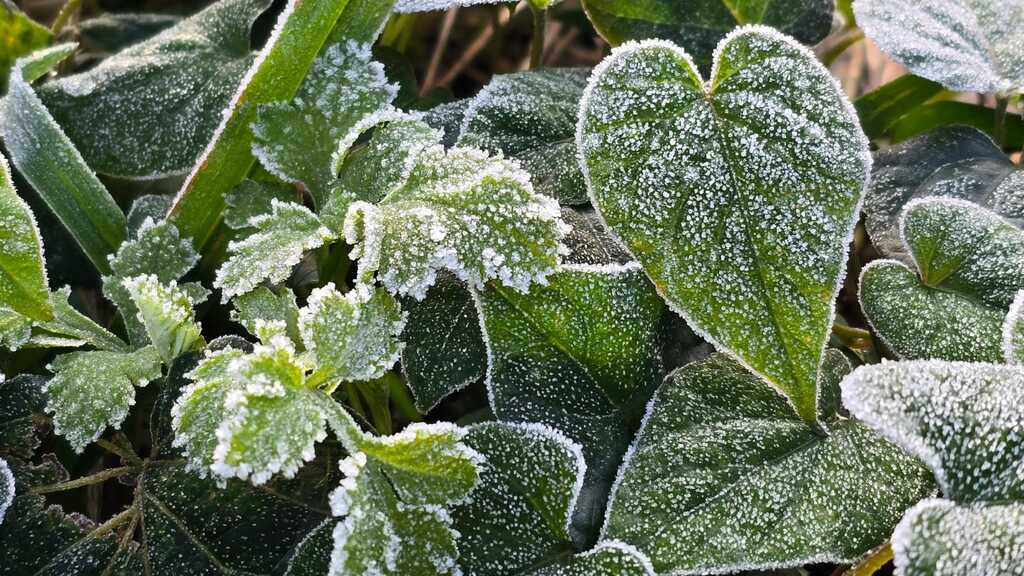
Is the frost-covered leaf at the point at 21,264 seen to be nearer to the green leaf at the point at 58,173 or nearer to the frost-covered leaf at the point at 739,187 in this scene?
the green leaf at the point at 58,173

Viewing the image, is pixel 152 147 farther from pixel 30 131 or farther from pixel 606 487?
pixel 606 487

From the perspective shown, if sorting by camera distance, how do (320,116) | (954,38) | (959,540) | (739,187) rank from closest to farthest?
(959,540), (739,187), (320,116), (954,38)

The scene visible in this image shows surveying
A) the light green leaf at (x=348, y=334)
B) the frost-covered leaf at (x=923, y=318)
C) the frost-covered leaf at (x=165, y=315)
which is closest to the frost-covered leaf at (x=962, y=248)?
the frost-covered leaf at (x=923, y=318)


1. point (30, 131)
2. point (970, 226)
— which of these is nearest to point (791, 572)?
point (970, 226)

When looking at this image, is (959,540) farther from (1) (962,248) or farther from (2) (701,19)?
(2) (701,19)

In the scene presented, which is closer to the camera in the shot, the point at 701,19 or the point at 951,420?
the point at 951,420

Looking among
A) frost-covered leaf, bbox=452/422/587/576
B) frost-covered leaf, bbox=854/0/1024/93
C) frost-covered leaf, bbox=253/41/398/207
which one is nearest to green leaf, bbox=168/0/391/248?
frost-covered leaf, bbox=253/41/398/207

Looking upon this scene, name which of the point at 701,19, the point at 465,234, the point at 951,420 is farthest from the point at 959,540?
the point at 701,19
